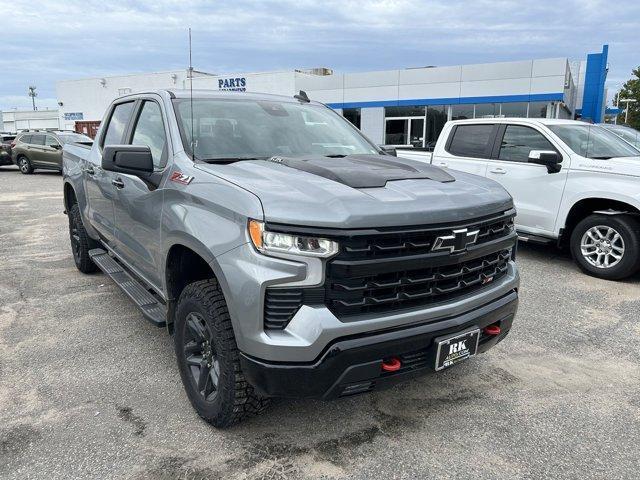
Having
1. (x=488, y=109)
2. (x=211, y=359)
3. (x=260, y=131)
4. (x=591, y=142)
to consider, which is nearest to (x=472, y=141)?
(x=591, y=142)

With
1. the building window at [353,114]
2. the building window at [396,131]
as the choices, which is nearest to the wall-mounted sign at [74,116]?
the building window at [353,114]

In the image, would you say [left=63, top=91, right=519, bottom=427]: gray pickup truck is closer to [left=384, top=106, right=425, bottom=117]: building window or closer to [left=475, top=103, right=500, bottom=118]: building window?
[left=475, top=103, right=500, bottom=118]: building window

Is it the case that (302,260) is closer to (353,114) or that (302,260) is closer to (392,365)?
(392,365)

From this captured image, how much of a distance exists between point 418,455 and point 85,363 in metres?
2.48

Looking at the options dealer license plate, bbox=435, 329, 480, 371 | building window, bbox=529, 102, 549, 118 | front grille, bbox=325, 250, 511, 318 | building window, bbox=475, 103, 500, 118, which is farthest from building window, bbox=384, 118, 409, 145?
dealer license plate, bbox=435, 329, 480, 371

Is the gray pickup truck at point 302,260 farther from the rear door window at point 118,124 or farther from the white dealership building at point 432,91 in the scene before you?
the white dealership building at point 432,91

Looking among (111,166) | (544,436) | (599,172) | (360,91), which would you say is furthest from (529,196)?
(360,91)

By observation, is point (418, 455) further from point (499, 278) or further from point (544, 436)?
point (499, 278)

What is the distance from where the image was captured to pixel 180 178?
9.98 ft

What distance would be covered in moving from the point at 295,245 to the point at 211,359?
0.94 metres

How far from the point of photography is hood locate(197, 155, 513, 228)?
232 cm

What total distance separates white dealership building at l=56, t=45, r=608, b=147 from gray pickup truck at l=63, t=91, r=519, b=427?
1762 centimetres

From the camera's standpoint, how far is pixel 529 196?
6629 mm

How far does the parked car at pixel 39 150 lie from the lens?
63.3 ft
